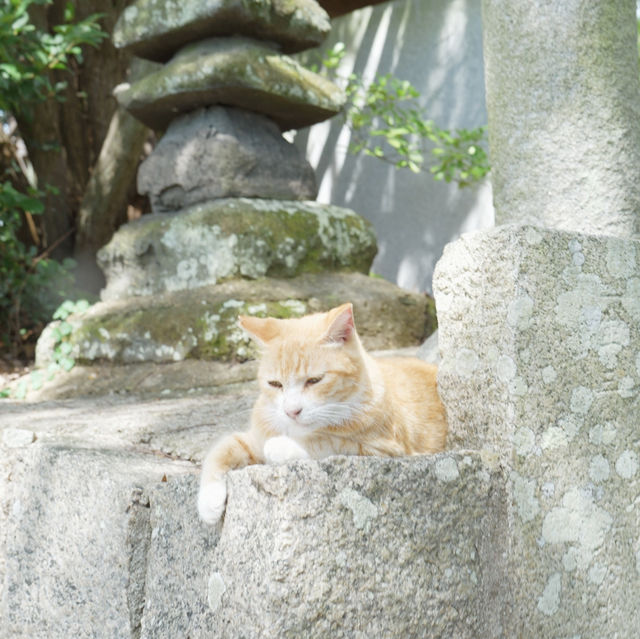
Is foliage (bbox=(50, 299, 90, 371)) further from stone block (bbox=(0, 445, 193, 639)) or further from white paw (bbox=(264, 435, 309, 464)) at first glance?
white paw (bbox=(264, 435, 309, 464))

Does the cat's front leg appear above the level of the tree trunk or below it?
below

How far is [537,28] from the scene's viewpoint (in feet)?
8.39

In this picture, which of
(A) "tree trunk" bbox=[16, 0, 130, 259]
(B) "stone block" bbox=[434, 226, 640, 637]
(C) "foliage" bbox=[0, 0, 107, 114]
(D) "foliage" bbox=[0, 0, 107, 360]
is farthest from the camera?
(A) "tree trunk" bbox=[16, 0, 130, 259]

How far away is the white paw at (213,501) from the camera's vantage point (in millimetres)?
1787

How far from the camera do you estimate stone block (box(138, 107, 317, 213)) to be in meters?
4.24

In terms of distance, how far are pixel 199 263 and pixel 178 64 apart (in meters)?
1.21

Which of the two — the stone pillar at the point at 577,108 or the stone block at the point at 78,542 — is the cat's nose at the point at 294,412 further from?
the stone pillar at the point at 577,108

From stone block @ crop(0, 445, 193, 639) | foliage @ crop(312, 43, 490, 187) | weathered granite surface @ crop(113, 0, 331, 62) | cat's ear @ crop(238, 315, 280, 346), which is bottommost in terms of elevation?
stone block @ crop(0, 445, 193, 639)

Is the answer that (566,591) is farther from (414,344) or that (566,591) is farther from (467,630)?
(414,344)

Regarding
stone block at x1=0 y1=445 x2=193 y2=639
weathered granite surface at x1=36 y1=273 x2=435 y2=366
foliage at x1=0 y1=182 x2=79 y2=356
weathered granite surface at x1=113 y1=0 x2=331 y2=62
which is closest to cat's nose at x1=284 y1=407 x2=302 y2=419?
stone block at x1=0 y1=445 x2=193 y2=639

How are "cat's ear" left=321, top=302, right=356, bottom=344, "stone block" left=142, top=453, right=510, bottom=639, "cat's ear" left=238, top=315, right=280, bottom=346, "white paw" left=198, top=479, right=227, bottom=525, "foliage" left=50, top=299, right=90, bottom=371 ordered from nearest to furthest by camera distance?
"stone block" left=142, top=453, right=510, bottom=639 → "white paw" left=198, top=479, right=227, bottom=525 → "cat's ear" left=321, top=302, right=356, bottom=344 → "cat's ear" left=238, top=315, right=280, bottom=346 → "foliage" left=50, top=299, right=90, bottom=371

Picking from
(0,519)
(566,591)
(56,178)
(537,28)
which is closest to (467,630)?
(566,591)

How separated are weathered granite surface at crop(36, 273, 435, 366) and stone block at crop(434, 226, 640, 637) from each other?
1910 millimetres

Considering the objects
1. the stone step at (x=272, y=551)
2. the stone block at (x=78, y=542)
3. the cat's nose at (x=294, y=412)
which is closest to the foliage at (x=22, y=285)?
the stone block at (x=78, y=542)
